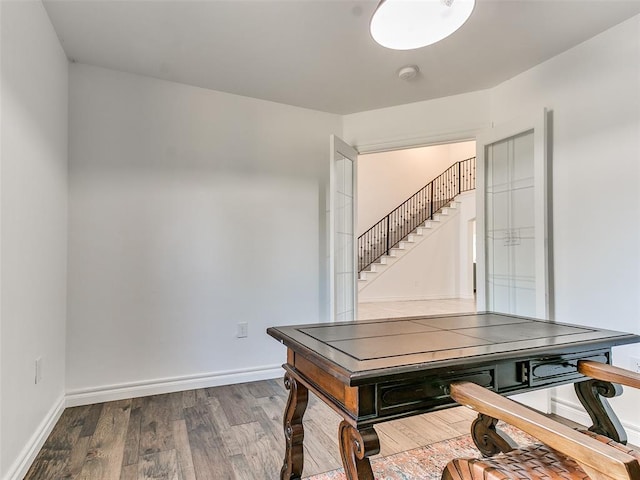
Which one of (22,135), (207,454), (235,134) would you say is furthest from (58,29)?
(207,454)

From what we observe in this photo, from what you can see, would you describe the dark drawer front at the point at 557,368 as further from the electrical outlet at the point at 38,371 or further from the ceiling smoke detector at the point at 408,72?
the electrical outlet at the point at 38,371

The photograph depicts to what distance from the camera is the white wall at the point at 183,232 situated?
259 centimetres

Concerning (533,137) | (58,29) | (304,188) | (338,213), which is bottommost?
(338,213)

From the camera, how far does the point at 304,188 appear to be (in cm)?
336

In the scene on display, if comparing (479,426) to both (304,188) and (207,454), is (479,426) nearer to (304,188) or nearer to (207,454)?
(207,454)

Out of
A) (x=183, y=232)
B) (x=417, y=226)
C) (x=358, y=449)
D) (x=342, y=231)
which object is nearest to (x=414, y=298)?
(x=417, y=226)

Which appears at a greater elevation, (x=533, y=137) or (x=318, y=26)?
(x=318, y=26)

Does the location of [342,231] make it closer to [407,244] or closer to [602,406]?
[602,406]

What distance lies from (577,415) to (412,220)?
7618mm

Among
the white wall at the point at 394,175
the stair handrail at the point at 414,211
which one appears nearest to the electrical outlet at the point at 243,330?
the stair handrail at the point at 414,211

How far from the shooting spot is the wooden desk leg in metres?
1.08

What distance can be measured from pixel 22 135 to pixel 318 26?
168cm

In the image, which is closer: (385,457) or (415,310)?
(385,457)

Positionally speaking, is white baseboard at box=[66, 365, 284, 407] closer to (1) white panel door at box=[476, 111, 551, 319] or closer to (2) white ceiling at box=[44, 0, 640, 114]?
(1) white panel door at box=[476, 111, 551, 319]
